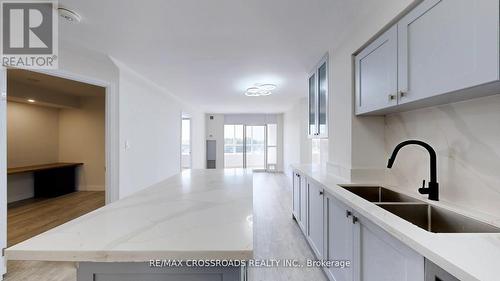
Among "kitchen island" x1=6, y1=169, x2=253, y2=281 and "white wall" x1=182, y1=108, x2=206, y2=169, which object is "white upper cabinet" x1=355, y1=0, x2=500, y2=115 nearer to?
"kitchen island" x1=6, y1=169, x2=253, y2=281

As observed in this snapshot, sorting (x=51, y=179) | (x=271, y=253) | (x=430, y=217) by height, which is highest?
(x=430, y=217)

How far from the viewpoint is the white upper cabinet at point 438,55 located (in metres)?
1.00

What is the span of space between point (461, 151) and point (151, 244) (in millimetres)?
1826

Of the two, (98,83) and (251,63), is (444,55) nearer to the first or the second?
(251,63)

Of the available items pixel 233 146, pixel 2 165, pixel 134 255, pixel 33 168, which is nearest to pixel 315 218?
pixel 134 255

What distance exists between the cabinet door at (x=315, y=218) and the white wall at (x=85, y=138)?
5.56 m

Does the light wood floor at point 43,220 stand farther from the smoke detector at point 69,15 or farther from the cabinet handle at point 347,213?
the cabinet handle at point 347,213

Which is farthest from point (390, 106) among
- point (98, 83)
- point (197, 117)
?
point (197, 117)

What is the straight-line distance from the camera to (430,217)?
5.08 ft

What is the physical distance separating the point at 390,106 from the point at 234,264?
157cm

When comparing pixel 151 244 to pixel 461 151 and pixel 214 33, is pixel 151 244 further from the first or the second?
pixel 214 33

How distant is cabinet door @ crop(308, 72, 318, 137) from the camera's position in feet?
11.0

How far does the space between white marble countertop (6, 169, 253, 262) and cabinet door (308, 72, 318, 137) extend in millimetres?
2252

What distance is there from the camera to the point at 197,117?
26.7 feet
